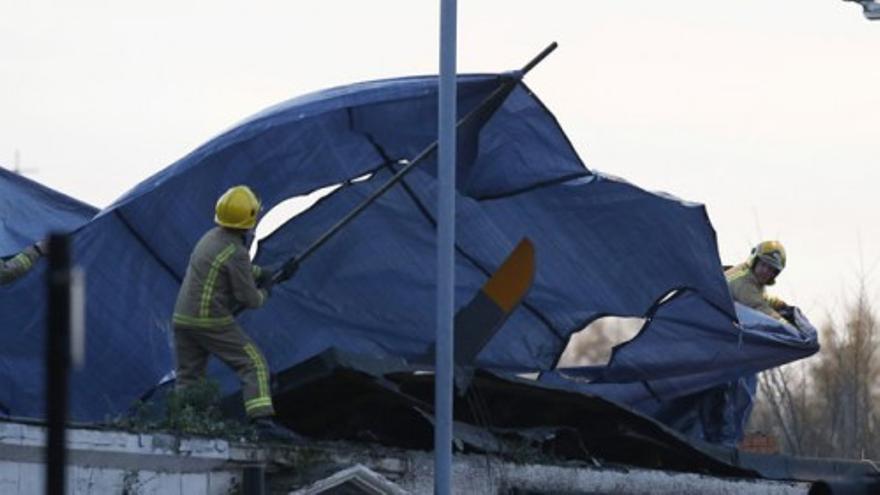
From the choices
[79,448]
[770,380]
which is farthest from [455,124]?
[770,380]

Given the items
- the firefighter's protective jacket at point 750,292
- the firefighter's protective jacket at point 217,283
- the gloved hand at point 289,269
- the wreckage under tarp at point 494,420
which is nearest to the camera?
the firefighter's protective jacket at point 217,283

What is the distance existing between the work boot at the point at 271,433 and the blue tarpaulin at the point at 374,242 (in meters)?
2.30

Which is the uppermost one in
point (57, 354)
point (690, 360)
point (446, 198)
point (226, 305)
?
point (446, 198)

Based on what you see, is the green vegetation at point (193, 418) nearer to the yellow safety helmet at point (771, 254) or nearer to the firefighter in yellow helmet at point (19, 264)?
the firefighter in yellow helmet at point (19, 264)

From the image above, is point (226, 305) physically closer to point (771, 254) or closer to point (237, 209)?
point (237, 209)

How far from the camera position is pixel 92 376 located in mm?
19719

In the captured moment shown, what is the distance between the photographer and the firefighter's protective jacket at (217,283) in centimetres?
1731

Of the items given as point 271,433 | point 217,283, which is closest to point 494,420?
point 271,433

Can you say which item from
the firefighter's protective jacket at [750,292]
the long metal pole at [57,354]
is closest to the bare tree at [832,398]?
the firefighter's protective jacket at [750,292]

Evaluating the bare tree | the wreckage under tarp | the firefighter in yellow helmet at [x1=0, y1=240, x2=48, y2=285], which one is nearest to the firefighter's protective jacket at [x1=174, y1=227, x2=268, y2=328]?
the wreckage under tarp

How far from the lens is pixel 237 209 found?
17.3m

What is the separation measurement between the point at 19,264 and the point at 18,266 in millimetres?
23

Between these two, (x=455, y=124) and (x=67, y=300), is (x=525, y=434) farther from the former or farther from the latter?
(x=67, y=300)

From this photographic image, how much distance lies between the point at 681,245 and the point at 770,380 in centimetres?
1762
